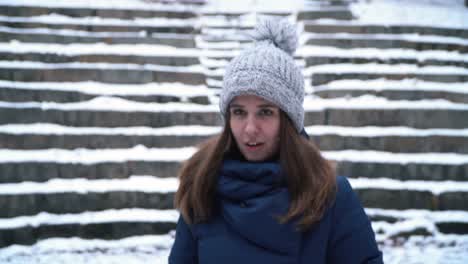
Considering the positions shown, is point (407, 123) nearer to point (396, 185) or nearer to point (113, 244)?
point (396, 185)

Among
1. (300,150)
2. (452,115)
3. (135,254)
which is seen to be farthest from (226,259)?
(452,115)

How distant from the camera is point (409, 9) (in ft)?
27.8

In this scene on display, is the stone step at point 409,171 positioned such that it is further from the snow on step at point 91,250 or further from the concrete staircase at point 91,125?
the snow on step at point 91,250

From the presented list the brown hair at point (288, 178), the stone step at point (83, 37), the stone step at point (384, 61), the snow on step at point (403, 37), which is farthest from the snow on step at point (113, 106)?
the brown hair at point (288, 178)

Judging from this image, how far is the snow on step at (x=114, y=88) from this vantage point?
5426 millimetres

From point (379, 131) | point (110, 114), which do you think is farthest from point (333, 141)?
point (110, 114)

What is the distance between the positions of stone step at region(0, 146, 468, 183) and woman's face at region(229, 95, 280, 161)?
3.25 meters

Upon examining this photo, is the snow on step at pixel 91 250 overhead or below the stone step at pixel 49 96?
below

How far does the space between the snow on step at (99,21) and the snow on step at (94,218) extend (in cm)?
435

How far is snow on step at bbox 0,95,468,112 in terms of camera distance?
517 centimetres

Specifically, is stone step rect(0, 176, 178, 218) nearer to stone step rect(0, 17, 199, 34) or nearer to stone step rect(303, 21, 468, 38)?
stone step rect(0, 17, 199, 34)

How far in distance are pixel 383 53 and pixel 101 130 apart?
4693 mm

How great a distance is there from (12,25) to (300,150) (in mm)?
7322

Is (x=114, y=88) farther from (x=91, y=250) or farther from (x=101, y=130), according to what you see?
(x=91, y=250)
